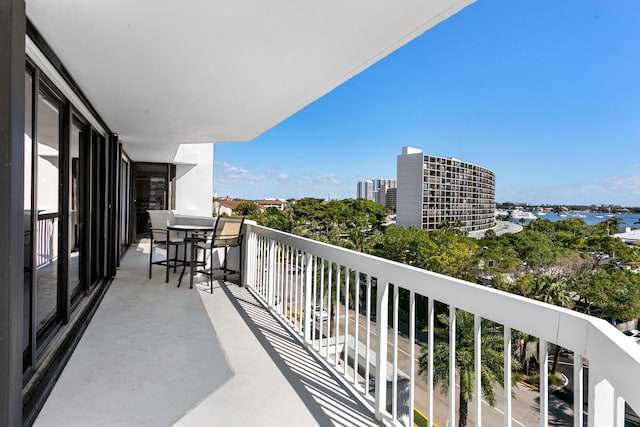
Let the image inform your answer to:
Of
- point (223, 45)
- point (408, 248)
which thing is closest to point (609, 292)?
point (408, 248)

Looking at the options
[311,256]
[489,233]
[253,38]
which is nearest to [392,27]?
[253,38]

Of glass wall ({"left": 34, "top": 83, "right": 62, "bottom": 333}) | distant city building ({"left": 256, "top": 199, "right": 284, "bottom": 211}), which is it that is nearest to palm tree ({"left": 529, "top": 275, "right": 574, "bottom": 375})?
glass wall ({"left": 34, "top": 83, "right": 62, "bottom": 333})

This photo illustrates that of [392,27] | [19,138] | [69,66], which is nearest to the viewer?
[19,138]

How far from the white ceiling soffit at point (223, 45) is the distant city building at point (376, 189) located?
6600 centimetres

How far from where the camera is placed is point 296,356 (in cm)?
265

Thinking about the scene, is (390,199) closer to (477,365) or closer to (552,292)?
(552,292)

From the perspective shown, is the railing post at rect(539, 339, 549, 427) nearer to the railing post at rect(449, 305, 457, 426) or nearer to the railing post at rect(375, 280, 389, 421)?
the railing post at rect(449, 305, 457, 426)

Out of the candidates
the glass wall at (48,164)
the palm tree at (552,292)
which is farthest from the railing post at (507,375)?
the palm tree at (552,292)

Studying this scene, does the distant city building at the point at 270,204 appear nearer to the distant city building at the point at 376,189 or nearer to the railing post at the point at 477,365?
the distant city building at the point at 376,189

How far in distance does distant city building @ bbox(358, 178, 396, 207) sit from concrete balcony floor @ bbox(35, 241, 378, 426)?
66016 millimetres

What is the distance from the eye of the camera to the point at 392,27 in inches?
74.8

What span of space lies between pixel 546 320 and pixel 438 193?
4905 centimetres

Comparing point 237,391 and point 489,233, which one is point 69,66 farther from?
point 489,233

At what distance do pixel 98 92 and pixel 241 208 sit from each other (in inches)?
1828
